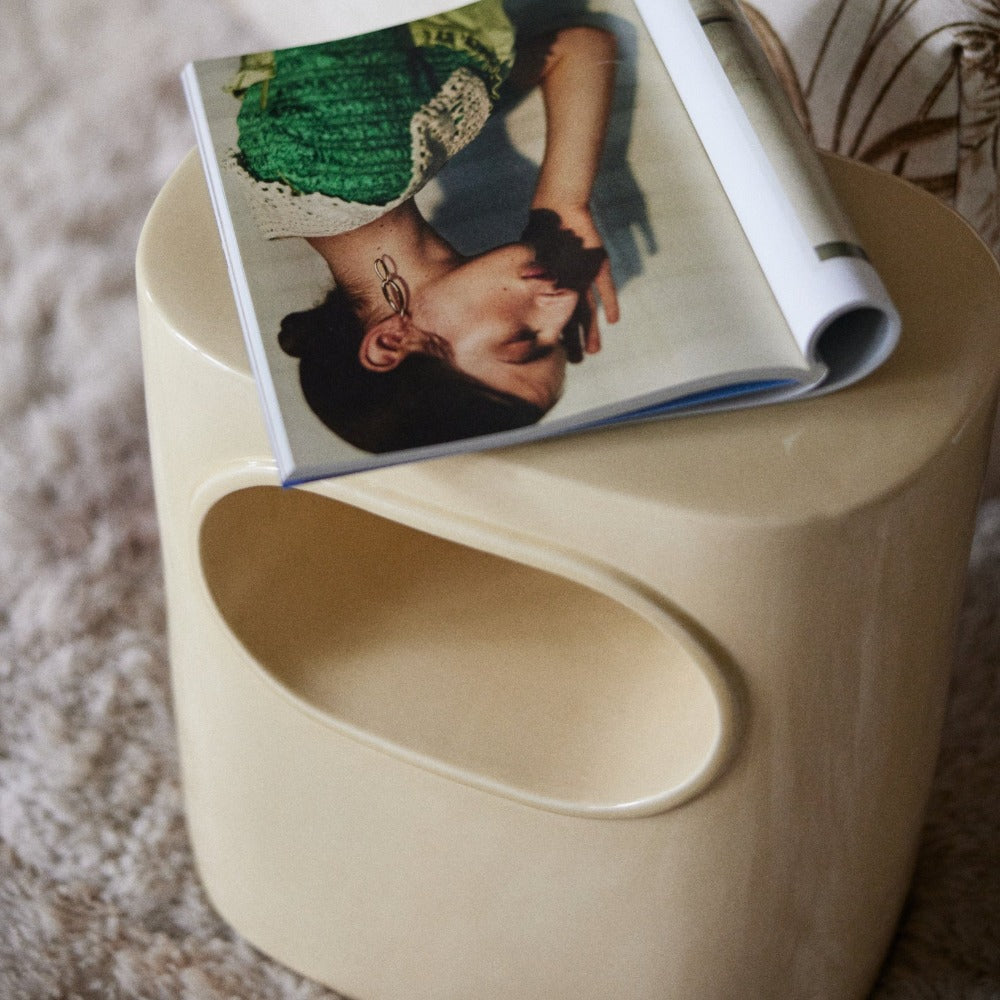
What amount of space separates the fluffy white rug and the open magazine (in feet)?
1.28

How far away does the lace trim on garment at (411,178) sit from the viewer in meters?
0.59

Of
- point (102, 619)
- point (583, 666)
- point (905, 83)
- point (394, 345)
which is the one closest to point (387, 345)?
point (394, 345)

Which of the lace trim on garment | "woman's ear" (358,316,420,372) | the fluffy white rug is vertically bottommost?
the fluffy white rug

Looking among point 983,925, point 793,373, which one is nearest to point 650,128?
point 793,373

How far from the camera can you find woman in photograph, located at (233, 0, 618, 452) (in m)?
0.52

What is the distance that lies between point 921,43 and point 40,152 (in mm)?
832

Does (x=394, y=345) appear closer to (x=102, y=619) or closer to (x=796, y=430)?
(x=796, y=430)

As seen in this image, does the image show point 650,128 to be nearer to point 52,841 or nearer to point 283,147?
point 283,147

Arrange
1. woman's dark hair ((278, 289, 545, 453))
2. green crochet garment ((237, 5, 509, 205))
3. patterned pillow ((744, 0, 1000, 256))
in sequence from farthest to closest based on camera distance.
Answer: patterned pillow ((744, 0, 1000, 256))
green crochet garment ((237, 5, 509, 205))
woman's dark hair ((278, 289, 545, 453))

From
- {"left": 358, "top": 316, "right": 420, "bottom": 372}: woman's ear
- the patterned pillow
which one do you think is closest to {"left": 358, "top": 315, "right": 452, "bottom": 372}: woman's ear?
{"left": 358, "top": 316, "right": 420, "bottom": 372}: woman's ear

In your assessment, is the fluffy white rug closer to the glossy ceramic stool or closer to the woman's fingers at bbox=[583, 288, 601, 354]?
the glossy ceramic stool

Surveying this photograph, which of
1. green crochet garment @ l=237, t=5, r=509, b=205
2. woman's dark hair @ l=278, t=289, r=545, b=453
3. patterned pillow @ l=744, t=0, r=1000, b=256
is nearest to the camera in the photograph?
woman's dark hair @ l=278, t=289, r=545, b=453

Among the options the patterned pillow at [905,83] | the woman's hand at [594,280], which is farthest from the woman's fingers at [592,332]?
the patterned pillow at [905,83]

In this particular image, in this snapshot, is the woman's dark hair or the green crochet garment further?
the green crochet garment
